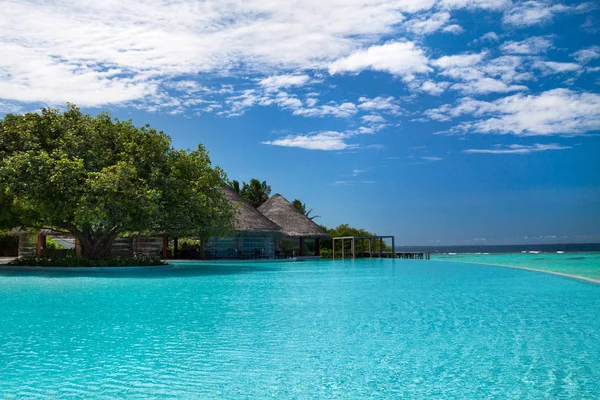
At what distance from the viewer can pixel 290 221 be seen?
35250 mm

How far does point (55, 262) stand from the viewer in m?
21.0

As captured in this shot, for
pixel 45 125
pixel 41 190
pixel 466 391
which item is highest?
pixel 45 125

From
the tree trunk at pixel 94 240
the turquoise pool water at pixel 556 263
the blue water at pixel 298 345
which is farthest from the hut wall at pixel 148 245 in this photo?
the turquoise pool water at pixel 556 263

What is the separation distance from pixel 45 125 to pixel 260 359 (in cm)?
1813

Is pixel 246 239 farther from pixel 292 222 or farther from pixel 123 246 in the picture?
pixel 123 246

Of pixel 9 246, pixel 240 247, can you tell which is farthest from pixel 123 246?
pixel 9 246

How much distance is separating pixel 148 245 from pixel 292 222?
31.9ft

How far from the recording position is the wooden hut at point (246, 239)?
29734 mm

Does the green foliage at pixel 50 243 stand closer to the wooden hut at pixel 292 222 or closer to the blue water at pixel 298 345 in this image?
the wooden hut at pixel 292 222

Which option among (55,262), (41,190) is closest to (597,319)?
(41,190)

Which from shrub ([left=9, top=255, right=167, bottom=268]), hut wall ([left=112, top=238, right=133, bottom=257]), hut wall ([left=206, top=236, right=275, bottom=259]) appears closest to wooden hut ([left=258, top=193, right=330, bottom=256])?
hut wall ([left=206, top=236, right=275, bottom=259])

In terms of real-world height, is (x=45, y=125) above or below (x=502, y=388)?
above

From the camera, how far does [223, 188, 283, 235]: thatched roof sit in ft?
96.4

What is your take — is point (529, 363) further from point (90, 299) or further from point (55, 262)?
point (55, 262)
